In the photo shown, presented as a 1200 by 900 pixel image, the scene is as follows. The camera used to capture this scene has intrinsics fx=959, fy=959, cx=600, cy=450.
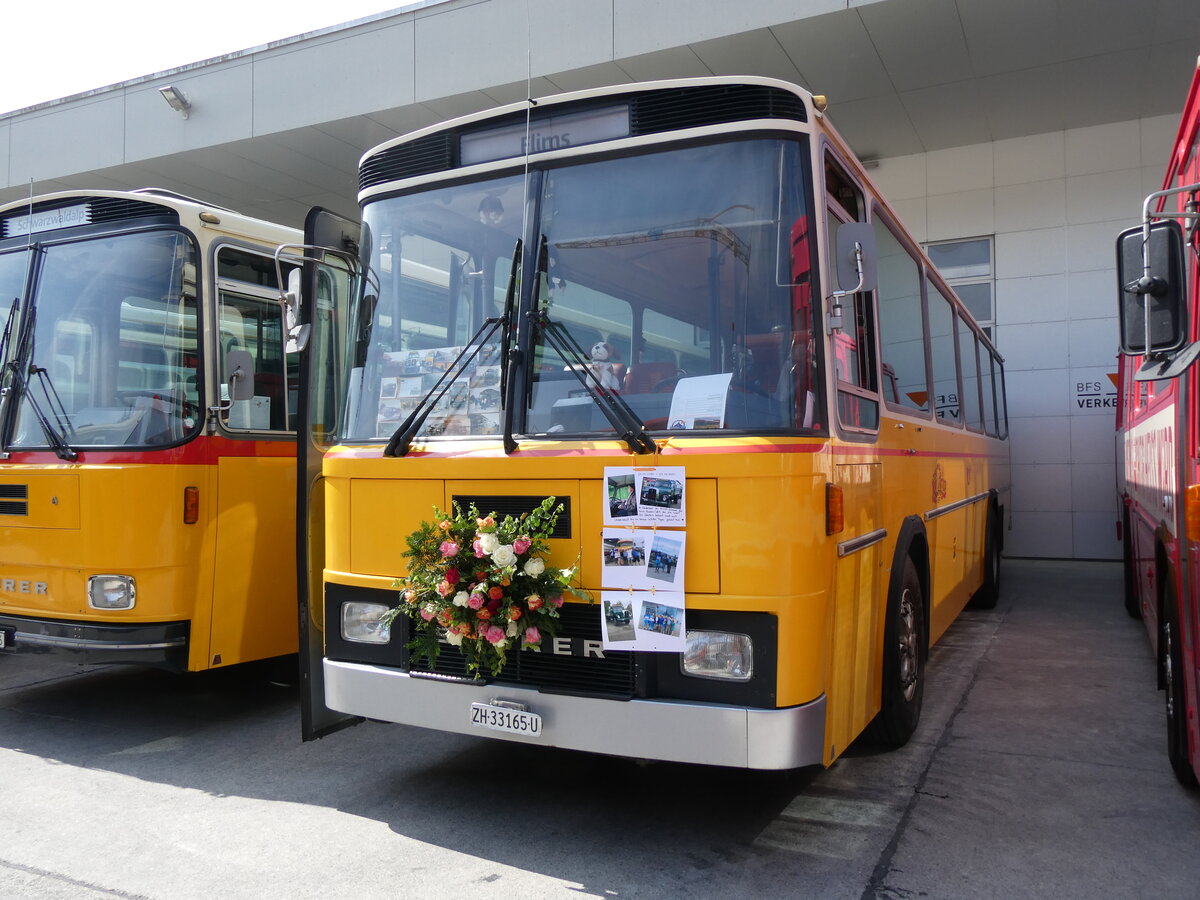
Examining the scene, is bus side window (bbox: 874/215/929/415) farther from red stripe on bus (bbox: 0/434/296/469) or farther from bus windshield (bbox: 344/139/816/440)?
red stripe on bus (bbox: 0/434/296/469)

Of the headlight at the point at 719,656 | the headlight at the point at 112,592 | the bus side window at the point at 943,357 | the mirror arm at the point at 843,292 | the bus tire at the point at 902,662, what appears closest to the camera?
the headlight at the point at 719,656

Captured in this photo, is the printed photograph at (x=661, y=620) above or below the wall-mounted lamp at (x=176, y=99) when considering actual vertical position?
below

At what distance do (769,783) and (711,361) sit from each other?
2.16m

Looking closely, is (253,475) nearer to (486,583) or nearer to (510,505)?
(510,505)

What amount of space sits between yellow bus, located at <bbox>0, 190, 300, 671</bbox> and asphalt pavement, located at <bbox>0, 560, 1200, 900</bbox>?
28.3 inches

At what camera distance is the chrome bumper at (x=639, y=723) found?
339 centimetres

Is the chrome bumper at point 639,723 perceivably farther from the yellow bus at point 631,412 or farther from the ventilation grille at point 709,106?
the ventilation grille at point 709,106

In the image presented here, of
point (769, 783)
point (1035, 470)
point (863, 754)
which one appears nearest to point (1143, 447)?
point (863, 754)

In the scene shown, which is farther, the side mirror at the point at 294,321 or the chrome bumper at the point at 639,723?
the side mirror at the point at 294,321

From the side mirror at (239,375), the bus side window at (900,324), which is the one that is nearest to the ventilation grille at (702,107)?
the bus side window at (900,324)

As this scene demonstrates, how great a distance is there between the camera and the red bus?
3.34 m

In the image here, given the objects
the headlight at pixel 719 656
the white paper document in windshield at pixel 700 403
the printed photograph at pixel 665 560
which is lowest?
the headlight at pixel 719 656

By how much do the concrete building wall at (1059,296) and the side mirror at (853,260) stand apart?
10.1m

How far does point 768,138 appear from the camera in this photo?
3699 millimetres
